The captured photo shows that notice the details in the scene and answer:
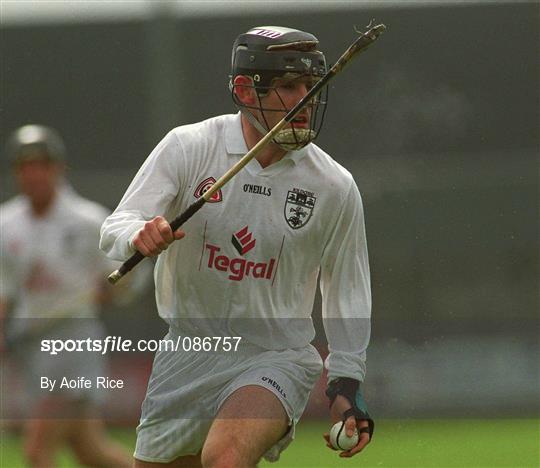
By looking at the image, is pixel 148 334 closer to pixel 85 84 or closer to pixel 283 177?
pixel 85 84

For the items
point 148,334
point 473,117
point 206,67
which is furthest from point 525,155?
point 148,334

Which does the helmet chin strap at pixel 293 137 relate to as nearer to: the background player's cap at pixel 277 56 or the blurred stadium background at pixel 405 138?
the background player's cap at pixel 277 56

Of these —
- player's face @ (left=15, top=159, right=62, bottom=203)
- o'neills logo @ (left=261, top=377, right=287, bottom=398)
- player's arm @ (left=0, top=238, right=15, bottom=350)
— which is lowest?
player's arm @ (left=0, top=238, right=15, bottom=350)

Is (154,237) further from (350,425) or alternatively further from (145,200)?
(350,425)

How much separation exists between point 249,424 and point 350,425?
1.30ft

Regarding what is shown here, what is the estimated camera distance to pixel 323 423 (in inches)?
446

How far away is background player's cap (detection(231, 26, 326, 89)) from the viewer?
4992 millimetres

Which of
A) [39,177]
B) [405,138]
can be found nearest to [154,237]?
[39,177]

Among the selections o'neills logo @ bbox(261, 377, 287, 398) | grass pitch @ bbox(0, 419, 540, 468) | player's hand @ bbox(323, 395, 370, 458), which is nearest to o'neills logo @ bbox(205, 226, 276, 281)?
o'neills logo @ bbox(261, 377, 287, 398)

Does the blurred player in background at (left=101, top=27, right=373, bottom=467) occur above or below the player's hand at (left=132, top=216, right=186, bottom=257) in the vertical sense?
below

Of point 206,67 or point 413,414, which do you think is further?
point 206,67

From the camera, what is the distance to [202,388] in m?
4.99

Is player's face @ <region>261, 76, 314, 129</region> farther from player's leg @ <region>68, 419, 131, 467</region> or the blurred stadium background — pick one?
the blurred stadium background

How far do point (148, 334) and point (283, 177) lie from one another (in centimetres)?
747
